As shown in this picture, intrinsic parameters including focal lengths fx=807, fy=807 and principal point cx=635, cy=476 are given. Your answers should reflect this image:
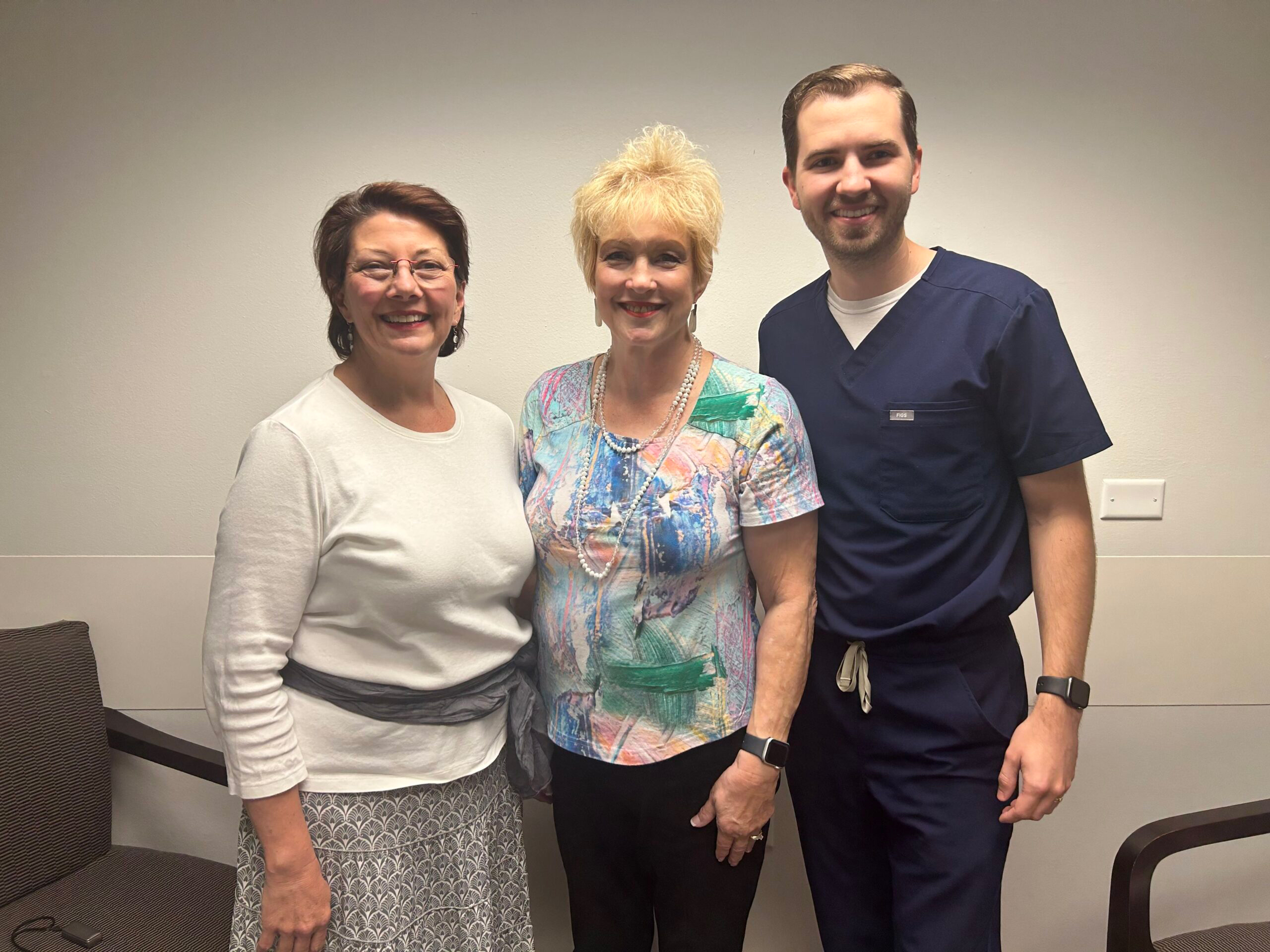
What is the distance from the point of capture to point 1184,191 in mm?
1727

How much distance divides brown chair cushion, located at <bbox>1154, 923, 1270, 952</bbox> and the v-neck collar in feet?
4.14

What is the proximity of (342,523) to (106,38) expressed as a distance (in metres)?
1.31

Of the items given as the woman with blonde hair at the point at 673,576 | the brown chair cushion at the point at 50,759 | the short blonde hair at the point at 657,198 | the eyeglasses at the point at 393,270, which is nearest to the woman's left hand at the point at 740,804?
the woman with blonde hair at the point at 673,576

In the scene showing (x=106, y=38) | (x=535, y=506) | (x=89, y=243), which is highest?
(x=106, y=38)

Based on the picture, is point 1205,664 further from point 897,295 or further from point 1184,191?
point 897,295

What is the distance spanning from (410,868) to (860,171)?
4.02 feet

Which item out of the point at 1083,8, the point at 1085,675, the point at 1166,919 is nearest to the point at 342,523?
the point at 1085,675

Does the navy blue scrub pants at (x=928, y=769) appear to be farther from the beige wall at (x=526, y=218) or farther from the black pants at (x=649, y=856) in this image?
the beige wall at (x=526, y=218)

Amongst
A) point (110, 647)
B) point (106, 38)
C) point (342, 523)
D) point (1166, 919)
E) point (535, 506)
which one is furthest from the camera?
point (1166, 919)

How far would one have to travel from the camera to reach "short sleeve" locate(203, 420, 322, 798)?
3.47 ft

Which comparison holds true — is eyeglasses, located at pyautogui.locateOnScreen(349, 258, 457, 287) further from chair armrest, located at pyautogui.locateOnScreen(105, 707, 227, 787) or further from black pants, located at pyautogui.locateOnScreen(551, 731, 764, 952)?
chair armrest, located at pyautogui.locateOnScreen(105, 707, 227, 787)

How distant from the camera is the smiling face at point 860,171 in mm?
1213

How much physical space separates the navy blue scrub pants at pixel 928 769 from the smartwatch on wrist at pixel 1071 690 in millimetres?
85

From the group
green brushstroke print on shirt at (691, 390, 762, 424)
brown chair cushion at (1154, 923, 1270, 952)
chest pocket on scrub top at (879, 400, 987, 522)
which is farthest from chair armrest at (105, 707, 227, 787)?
brown chair cushion at (1154, 923, 1270, 952)
